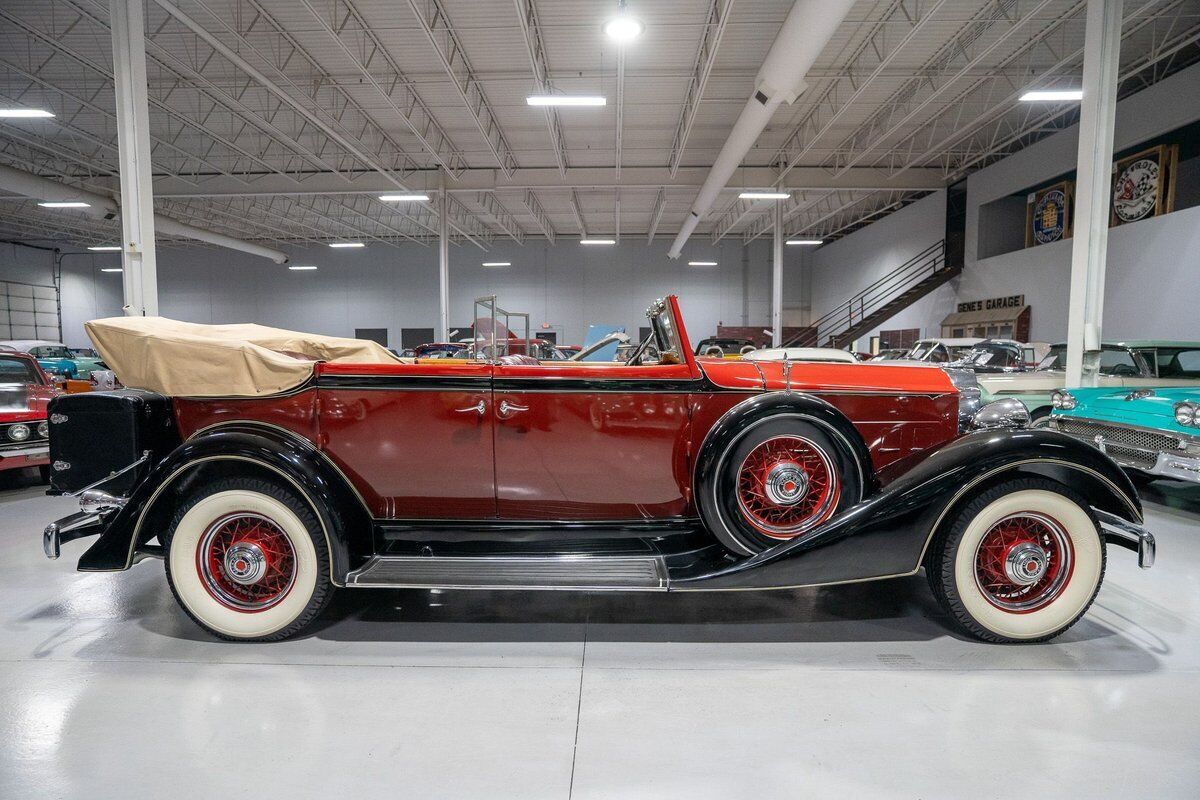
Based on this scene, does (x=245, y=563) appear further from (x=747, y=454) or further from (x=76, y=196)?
(x=76, y=196)

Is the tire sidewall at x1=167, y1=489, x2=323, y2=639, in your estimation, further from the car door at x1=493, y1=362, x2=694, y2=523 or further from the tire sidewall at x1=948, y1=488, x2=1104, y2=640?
the tire sidewall at x1=948, y1=488, x2=1104, y2=640

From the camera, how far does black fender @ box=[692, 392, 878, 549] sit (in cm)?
286

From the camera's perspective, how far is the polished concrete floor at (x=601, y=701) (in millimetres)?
1942

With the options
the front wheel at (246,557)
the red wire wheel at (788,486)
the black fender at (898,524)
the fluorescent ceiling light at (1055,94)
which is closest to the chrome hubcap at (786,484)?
the red wire wheel at (788,486)

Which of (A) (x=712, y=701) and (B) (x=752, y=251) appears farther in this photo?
(B) (x=752, y=251)

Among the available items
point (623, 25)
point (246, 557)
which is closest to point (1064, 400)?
point (623, 25)

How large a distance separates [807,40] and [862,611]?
7.84 m

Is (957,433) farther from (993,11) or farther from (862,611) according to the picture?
(993,11)

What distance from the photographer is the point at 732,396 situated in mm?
3059

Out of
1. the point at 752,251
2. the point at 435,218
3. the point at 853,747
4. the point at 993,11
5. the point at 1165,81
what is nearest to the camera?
the point at 853,747

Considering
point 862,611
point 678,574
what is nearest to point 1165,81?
point 862,611

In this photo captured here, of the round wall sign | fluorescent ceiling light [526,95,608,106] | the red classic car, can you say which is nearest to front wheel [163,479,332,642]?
the red classic car

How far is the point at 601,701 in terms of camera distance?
236 cm

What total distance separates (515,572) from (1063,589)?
2623mm
